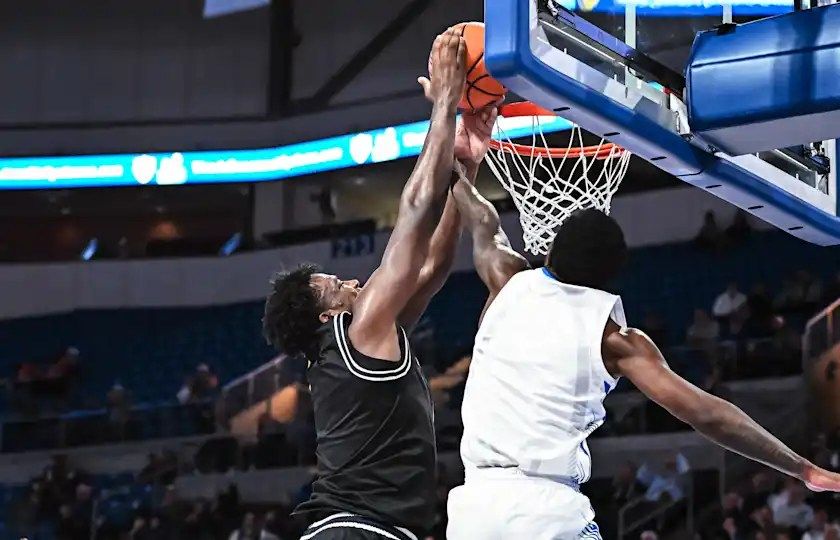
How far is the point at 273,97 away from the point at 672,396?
13885 mm

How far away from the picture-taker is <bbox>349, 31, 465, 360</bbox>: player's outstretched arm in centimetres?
359

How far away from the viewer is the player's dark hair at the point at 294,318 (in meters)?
3.84

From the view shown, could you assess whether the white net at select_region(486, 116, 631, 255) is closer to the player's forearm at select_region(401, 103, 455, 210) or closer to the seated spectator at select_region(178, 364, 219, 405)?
the player's forearm at select_region(401, 103, 455, 210)

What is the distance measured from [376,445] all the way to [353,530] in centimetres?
27

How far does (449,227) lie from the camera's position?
13.5ft

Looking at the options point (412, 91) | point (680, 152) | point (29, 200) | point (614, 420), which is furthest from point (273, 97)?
point (680, 152)

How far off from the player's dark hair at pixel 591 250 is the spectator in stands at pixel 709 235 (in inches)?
357

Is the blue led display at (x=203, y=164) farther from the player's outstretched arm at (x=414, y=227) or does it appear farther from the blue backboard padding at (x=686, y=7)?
the player's outstretched arm at (x=414, y=227)

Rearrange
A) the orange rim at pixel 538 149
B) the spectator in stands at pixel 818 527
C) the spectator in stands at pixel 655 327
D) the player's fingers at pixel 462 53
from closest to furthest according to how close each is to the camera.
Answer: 1. the player's fingers at pixel 462 53
2. the orange rim at pixel 538 149
3. the spectator in stands at pixel 818 527
4. the spectator in stands at pixel 655 327

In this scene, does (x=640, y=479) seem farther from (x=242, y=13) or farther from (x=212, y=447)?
(x=242, y=13)

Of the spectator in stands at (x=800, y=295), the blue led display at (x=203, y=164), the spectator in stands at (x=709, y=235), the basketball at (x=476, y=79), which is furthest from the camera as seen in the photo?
the blue led display at (x=203, y=164)

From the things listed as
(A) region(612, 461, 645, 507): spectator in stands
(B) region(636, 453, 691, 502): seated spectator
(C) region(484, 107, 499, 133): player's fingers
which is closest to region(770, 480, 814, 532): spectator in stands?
(B) region(636, 453, 691, 502): seated spectator

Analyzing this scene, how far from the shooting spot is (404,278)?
11.7 ft

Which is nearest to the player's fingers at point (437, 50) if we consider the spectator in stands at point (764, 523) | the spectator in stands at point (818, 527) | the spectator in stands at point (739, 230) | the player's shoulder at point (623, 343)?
the player's shoulder at point (623, 343)
